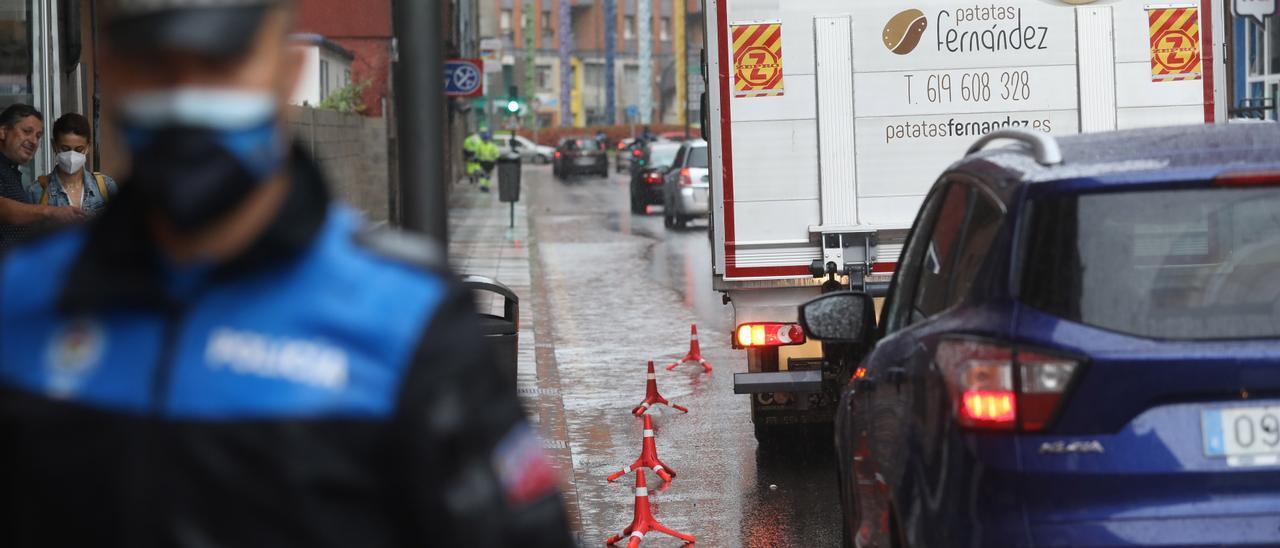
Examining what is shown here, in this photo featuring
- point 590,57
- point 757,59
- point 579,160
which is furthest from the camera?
point 590,57

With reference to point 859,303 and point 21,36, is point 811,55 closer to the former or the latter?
point 859,303

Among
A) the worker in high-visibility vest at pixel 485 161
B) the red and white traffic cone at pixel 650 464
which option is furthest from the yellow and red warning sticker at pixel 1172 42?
the worker in high-visibility vest at pixel 485 161

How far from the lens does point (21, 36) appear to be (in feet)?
45.9

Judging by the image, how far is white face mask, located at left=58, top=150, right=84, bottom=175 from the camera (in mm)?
9305

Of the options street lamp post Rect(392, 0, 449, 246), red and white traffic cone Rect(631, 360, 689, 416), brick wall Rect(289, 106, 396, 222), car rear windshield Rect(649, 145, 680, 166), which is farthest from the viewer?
car rear windshield Rect(649, 145, 680, 166)

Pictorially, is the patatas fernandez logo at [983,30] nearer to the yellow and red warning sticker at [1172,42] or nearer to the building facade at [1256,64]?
the yellow and red warning sticker at [1172,42]

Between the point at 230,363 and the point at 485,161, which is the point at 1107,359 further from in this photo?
the point at 485,161

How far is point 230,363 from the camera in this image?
1896mm

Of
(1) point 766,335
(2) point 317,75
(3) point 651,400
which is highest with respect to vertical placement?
(2) point 317,75

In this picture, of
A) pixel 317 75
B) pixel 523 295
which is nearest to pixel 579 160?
pixel 317 75

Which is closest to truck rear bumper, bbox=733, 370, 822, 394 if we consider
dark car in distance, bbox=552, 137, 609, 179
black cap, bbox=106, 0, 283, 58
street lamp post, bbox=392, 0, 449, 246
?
street lamp post, bbox=392, 0, 449, 246

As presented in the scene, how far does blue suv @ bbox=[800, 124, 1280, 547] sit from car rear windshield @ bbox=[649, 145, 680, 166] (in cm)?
3500

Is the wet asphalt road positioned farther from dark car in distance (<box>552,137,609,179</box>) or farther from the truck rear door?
dark car in distance (<box>552,137,609,179</box>)

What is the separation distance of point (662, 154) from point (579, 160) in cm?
2337
